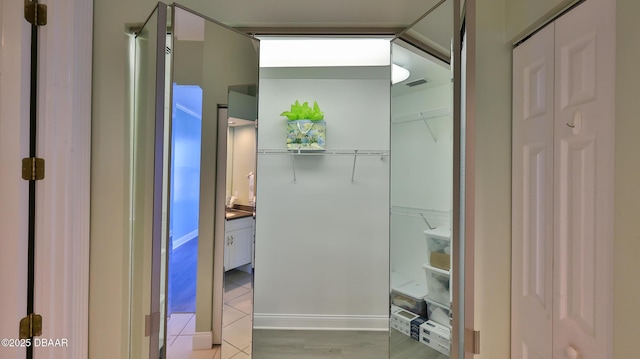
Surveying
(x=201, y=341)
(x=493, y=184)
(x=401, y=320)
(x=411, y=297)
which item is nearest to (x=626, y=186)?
(x=493, y=184)

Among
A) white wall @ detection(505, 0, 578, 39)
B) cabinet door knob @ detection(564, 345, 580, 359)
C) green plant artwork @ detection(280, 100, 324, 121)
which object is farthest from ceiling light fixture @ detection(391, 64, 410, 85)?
cabinet door knob @ detection(564, 345, 580, 359)

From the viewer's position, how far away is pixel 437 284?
115cm

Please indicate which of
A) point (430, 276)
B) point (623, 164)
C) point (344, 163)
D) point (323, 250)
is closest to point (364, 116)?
point (344, 163)

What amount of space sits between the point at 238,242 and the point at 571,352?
1377 millimetres

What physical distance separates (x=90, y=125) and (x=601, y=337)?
85.2 inches

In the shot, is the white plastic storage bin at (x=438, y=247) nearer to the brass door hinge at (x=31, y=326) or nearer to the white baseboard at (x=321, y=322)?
the white baseboard at (x=321, y=322)

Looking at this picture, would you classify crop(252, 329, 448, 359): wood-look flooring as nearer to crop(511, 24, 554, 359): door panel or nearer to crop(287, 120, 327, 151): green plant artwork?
crop(511, 24, 554, 359): door panel

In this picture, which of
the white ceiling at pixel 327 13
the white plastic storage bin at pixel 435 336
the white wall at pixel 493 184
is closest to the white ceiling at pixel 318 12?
the white ceiling at pixel 327 13

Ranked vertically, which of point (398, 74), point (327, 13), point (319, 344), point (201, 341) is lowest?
point (319, 344)

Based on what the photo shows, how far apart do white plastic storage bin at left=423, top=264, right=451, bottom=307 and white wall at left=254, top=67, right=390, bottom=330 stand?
1066 millimetres

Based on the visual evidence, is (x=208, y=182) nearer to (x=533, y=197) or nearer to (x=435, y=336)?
(x=435, y=336)

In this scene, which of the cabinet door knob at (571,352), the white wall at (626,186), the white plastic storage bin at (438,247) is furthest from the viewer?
the white plastic storage bin at (438,247)

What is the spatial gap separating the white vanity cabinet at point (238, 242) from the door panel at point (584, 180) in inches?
51.0

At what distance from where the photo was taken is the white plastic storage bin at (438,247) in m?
1.02
